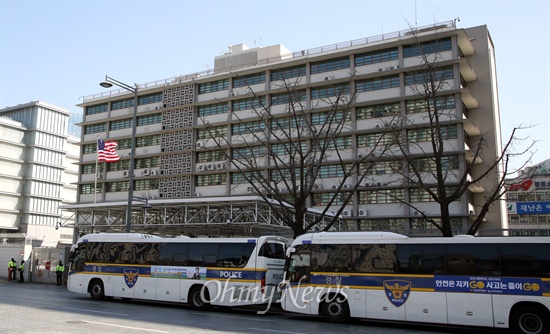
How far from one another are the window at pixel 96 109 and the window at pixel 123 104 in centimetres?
162

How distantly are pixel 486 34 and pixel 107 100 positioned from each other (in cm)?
4400

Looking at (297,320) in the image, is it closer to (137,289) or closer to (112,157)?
(137,289)

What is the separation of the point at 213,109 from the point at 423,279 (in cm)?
4182

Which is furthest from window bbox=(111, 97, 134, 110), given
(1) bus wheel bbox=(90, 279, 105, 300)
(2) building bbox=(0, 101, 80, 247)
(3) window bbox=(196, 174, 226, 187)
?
(1) bus wheel bbox=(90, 279, 105, 300)

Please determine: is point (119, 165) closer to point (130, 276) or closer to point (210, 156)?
point (210, 156)

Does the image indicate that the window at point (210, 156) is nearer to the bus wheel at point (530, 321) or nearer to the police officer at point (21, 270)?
the police officer at point (21, 270)

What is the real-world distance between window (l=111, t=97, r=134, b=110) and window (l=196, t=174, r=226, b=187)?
44.2ft

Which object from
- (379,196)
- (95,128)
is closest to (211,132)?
(95,128)

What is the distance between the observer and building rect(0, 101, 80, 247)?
79.1 meters

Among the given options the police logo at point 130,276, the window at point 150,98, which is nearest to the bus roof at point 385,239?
A: the police logo at point 130,276

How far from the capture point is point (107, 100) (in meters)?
61.0

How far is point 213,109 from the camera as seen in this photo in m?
54.2

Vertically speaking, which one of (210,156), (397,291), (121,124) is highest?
(121,124)

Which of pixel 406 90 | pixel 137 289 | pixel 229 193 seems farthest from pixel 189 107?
pixel 137 289
